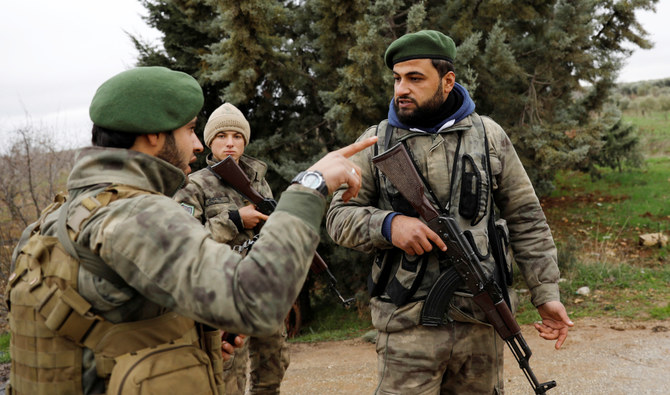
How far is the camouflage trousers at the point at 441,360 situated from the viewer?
2.33 m

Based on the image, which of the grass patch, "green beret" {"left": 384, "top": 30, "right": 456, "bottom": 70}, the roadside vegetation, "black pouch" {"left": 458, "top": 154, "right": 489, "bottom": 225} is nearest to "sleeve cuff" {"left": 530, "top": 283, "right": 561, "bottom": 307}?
"black pouch" {"left": 458, "top": 154, "right": 489, "bottom": 225}

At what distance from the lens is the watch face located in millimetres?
1390

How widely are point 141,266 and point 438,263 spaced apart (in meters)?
1.54

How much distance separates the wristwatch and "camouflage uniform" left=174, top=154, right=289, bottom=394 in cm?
177

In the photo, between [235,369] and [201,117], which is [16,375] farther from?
[201,117]

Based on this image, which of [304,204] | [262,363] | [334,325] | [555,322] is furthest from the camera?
[334,325]

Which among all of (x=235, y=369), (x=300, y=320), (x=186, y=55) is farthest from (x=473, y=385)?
(x=186, y=55)

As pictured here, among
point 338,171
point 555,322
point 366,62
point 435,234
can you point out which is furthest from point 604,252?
point 338,171

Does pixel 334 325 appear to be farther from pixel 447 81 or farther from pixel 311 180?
pixel 311 180

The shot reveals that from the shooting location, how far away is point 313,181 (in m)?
1.40

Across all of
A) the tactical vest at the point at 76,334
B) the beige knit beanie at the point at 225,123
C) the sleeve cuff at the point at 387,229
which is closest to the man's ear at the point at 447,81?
the sleeve cuff at the point at 387,229

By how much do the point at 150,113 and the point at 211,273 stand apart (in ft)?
1.75

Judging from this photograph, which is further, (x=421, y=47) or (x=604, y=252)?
(x=604, y=252)

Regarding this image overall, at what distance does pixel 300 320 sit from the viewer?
6961mm
